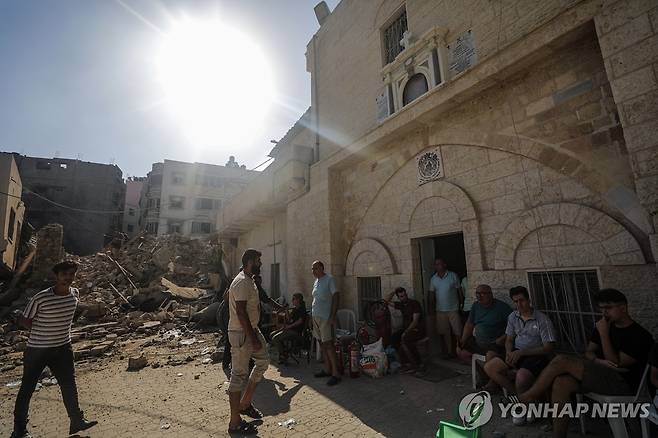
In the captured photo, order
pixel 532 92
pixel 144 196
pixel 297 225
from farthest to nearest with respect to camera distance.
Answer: pixel 144 196
pixel 297 225
pixel 532 92

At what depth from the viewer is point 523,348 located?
352cm

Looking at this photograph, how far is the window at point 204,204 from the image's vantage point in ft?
114

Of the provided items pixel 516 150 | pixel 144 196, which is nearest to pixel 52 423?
pixel 516 150

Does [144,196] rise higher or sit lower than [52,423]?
higher

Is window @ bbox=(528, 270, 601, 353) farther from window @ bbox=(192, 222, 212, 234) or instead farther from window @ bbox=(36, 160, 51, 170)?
window @ bbox=(36, 160, 51, 170)

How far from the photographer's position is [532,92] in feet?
14.6

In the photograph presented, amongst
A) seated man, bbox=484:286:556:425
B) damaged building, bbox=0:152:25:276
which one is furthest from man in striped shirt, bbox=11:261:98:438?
damaged building, bbox=0:152:25:276

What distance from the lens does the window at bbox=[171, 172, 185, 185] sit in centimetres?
3397

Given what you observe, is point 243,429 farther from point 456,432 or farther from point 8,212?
point 8,212

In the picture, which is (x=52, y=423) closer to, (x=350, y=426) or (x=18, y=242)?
(x=350, y=426)

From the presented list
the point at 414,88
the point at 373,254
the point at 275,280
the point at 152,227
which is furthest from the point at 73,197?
the point at 414,88

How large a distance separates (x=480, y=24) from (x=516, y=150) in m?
2.36

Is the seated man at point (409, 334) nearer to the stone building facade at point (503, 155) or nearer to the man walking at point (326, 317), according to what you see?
the stone building facade at point (503, 155)

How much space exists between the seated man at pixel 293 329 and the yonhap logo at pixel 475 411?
11.9 feet
